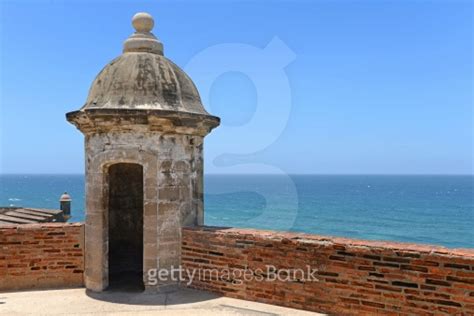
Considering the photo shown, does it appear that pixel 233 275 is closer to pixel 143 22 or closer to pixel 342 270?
pixel 342 270

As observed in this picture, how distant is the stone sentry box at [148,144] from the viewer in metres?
6.11

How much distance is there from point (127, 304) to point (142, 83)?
297cm

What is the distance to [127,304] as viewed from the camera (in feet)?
18.8

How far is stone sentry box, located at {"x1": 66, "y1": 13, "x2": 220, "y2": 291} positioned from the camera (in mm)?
6113

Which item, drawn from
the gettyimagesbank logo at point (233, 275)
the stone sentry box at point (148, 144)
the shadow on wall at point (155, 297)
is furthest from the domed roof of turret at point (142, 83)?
the shadow on wall at point (155, 297)

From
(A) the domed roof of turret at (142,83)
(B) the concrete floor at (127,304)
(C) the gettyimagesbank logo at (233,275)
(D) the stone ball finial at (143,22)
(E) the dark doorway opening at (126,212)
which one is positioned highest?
(D) the stone ball finial at (143,22)

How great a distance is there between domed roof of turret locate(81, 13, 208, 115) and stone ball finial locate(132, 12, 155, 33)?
0.16 feet

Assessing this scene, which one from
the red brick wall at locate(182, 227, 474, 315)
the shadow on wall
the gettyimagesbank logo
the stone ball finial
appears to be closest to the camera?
the red brick wall at locate(182, 227, 474, 315)

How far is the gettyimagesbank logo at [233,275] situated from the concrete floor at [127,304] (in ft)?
0.66

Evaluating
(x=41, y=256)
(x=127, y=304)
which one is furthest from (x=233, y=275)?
(x=41, y=256)

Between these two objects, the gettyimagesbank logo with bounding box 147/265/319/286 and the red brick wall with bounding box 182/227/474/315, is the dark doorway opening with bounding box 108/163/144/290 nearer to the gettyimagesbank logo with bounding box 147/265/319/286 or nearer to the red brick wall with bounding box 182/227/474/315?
the gettyimagesbank logo with bounding box 147/265/319/286

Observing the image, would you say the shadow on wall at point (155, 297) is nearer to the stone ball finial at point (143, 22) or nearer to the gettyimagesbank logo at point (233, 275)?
the gettyimagesbank logo at point (233, 275)

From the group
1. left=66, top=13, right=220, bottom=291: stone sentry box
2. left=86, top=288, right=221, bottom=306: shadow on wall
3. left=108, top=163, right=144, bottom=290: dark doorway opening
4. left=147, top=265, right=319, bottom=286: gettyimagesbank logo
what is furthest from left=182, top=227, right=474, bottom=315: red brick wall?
left=108, top=163, right=144, bottom=290: dark doorway opening

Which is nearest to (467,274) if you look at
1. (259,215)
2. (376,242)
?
(376,242)
